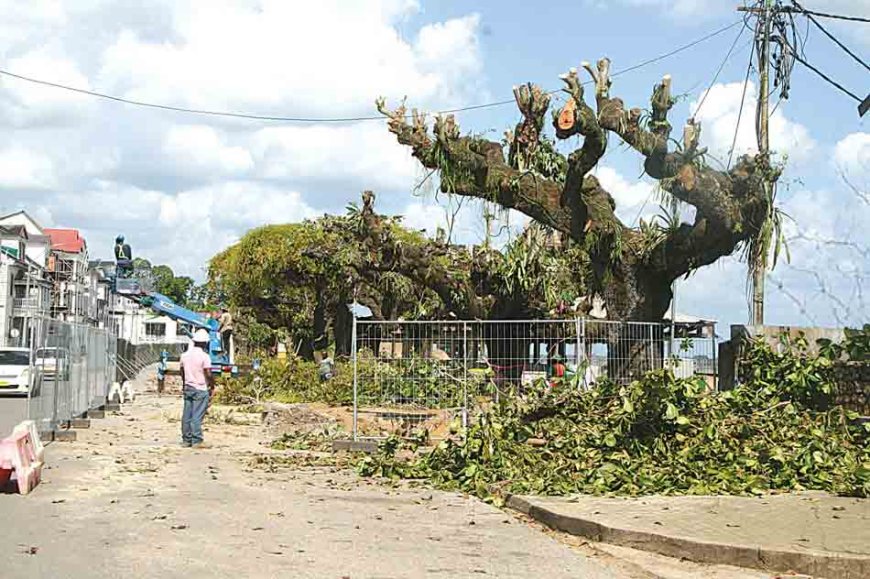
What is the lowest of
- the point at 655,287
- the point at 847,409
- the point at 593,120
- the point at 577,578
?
the point at 577,578

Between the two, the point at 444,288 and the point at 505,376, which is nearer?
the point at 505,376

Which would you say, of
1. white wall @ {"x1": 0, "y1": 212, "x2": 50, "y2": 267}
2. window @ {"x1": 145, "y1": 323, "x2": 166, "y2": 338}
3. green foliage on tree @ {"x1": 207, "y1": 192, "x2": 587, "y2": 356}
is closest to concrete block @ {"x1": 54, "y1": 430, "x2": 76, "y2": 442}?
green foliage on tree @ {"x1": 207, "y1": 192, "x2": 587, "y2": 356}

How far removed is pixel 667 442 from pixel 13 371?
25.2m

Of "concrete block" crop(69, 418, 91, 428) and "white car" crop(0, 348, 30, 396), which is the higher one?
"white car" crop(0, 348, 30, 396)

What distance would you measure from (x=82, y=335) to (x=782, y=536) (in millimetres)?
14270

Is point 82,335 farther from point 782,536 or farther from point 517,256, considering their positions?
point 782,536

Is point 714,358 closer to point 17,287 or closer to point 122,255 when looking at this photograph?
point 122,255

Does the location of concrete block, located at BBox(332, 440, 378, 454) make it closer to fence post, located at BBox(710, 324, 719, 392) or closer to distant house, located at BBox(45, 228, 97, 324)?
fence post, located at BBox(710, 324, 719, 392)

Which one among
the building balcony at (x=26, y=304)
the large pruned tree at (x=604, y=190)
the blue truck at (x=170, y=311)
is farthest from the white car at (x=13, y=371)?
the building balcony at (x=26, y=304)

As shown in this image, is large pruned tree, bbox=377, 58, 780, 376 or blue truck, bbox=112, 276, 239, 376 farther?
blue truck, bbox=112, 276, 239, 376

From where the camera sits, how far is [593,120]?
17266mm

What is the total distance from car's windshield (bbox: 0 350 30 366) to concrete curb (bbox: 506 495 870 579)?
88.6 ft

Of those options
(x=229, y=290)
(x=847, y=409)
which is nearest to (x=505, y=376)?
(x=847, y=409)

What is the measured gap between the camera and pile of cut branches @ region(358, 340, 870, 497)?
39.5ft
